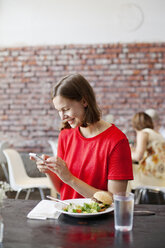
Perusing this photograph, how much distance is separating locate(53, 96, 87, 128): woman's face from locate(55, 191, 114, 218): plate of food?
1.33ft

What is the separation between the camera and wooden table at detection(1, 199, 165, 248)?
108cm

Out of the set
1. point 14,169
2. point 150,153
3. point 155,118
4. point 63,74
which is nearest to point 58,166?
point 14,169

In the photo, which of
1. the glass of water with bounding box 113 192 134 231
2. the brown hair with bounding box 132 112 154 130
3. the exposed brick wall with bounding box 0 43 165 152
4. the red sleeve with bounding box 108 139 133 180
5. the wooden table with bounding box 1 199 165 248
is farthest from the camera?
the exposed brick wall with bounding box 0 43 165 152

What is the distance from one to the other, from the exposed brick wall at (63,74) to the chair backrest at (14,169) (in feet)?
5.85

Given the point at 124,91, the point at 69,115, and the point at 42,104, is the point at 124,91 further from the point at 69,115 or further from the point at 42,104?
the point at 69,115

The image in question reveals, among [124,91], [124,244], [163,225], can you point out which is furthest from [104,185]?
[124,91]

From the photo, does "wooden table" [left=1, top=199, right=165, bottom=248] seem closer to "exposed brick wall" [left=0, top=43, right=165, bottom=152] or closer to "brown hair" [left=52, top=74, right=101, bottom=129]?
"brown hair" [left=52, top=74, right=101, bottom=129]

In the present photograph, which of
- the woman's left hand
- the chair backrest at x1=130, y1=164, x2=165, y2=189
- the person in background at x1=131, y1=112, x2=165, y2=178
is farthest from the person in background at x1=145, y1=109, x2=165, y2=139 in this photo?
the woman's left hand

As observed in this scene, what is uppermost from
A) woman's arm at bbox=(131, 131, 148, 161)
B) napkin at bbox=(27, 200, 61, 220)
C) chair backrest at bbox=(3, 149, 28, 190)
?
napkin at bbox=(27, 200, 61, 220)

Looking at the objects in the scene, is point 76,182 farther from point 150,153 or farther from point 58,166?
point 150,153

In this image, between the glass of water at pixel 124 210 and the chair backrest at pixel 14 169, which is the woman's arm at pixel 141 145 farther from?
the glass of water at pixel 124 210

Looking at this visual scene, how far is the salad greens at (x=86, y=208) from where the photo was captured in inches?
52.3

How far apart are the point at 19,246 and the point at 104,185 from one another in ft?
2.24

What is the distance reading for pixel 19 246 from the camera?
3.48 feet
